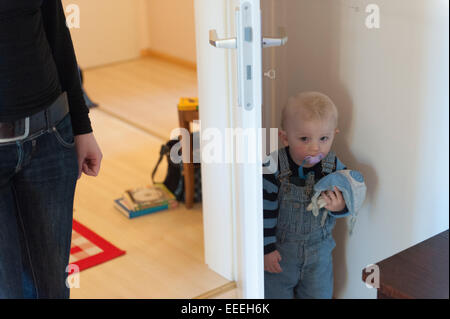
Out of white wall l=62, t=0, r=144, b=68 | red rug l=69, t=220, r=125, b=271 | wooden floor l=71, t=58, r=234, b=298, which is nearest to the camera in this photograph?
white wall l=62, t=0, r=144, b=68

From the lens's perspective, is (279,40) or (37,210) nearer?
(37,210)

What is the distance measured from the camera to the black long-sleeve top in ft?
4.28

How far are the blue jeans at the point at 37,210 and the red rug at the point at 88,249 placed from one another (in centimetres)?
58

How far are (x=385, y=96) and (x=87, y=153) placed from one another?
0.71 m

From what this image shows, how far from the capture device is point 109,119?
2225 millimetres

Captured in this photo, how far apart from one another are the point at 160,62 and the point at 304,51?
1.66 m

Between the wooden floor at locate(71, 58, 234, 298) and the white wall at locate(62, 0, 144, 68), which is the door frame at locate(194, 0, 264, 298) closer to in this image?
the wooden floor at locate(71, 58, 234, 298)

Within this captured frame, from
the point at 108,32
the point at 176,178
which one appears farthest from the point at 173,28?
the point at 108,32

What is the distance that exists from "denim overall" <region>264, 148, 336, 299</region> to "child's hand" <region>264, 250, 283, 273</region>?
11 mm

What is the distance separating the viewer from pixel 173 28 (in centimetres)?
303

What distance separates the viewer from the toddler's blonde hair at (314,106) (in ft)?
5.25

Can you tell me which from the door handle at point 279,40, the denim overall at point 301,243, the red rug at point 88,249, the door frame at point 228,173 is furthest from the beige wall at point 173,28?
the denim overall at point 301,243

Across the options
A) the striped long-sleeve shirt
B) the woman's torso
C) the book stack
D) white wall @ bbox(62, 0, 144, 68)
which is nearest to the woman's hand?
the woman's torso

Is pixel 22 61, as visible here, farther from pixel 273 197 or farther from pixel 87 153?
pixel 273 197
